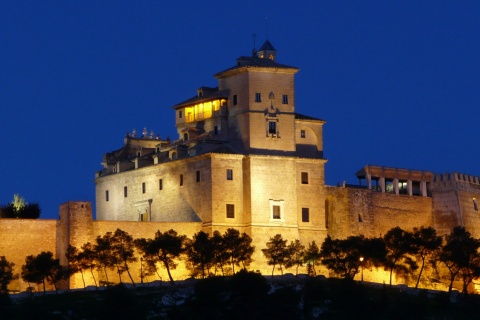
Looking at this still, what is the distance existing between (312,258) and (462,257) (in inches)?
340

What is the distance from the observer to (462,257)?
3669 inches

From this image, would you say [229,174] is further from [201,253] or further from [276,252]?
[201,253]

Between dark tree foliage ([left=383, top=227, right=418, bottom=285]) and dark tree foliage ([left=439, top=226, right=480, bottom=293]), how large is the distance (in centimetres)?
190

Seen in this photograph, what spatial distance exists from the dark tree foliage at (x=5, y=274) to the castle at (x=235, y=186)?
1.59 metres

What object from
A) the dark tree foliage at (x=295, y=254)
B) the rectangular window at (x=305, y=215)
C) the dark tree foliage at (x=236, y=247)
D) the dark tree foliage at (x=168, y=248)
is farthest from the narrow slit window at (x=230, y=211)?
the dark tree foliage at (x=168, y=248)

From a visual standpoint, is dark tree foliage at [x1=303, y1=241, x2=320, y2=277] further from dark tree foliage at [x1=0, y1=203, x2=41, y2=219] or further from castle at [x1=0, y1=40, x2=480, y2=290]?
dark tree foliage at [x1=0, y1=203, x2=41, y2=219]

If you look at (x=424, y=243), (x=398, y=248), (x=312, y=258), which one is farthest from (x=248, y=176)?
(x=424, y=243)

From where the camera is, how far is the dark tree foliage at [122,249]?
88.9 meters

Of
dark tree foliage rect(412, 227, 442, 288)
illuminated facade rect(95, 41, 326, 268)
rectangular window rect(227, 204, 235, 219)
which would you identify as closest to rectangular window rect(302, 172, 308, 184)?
illuminated facade rect(95, 41, 326, 268)

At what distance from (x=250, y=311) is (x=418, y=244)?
15.6m

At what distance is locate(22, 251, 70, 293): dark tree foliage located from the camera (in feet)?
282

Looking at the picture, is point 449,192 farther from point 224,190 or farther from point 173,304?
point 173,304

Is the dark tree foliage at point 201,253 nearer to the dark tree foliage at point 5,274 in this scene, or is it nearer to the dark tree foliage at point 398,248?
the dark tree foliage at point 5,274

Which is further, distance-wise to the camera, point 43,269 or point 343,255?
point 343,255
